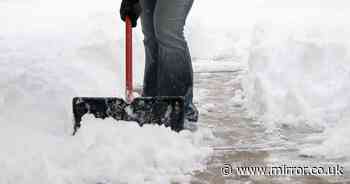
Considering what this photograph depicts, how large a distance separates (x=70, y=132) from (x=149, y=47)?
0.88 meters

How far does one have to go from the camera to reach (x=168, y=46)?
11.8 feet


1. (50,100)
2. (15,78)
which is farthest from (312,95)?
(15,78)

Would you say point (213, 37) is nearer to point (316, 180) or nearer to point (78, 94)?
point (78, 94)

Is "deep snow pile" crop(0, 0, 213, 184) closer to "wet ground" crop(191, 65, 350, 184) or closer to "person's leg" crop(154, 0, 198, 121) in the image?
"wet ground" crop(191, 65, 350, 184)

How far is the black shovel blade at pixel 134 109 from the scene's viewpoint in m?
3.30

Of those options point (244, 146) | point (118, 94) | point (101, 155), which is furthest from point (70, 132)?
point (118, 94)

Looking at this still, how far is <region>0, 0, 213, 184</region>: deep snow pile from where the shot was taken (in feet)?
9.05

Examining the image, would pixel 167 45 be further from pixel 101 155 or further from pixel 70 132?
pixel 101 155

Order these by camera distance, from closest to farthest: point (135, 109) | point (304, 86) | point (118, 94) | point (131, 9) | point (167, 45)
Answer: point (135, 109) < point (131, 9) < point (167, 45) < point (304, 86) < point (118, 94)

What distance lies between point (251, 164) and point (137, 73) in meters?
2.82

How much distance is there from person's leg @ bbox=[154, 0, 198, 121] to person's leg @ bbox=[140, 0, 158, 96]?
151 mm

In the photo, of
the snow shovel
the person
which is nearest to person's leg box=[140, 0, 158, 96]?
the person

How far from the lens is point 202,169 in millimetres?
2918

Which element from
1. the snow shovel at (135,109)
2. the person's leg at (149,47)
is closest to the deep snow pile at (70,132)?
the snow shovel at (135,109)
